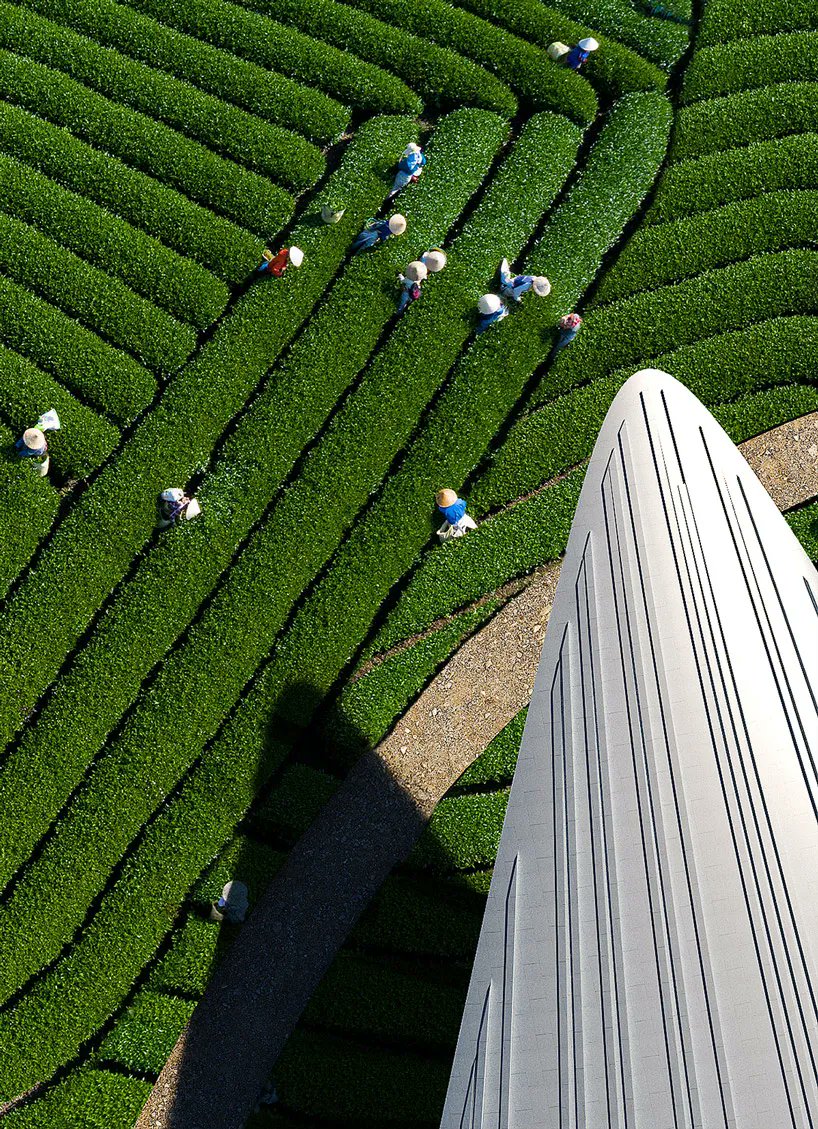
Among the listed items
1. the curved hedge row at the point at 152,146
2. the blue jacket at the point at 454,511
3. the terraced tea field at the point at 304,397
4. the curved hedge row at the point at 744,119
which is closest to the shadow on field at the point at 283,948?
the terraced tea field at the point at 304,397

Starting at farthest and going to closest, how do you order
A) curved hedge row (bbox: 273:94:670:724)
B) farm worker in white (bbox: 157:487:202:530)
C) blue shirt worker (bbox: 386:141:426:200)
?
1. blue shirt worker (bbox: 386:141:426:200)
2. curved hedge row (bbox: 273:94:670:724)
3. farm worker in white (bbox: 157:487:202:530)

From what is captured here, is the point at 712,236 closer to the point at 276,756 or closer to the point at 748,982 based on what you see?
the point at 276,756

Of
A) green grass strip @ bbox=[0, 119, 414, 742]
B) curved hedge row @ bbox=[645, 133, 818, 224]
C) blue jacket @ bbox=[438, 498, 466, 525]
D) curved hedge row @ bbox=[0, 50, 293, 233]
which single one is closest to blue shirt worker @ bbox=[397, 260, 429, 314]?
green grass strip @ bbox=[0, 119, 414, 742]

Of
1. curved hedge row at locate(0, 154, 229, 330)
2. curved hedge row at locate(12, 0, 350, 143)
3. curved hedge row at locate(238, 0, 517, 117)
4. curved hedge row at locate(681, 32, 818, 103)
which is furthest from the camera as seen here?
curved hedge row at locate(681, 32, 818, 103)

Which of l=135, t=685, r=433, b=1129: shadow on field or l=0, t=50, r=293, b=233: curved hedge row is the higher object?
l=0, t=50, r=293, b=233: curved hedge row

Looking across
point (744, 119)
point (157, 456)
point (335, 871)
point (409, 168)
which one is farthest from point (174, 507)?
point (744, 119)

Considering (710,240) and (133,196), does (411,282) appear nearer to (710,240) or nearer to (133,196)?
(133,196)

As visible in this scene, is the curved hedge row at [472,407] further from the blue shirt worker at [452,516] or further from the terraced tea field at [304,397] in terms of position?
the blue shirt worker at [452,516]

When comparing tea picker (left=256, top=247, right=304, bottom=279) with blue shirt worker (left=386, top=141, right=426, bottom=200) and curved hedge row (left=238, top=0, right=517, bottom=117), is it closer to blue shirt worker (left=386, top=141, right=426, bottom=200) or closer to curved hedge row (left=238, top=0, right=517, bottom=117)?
blue shirt worker (left=386, top=141, right=426, bottom=200)
